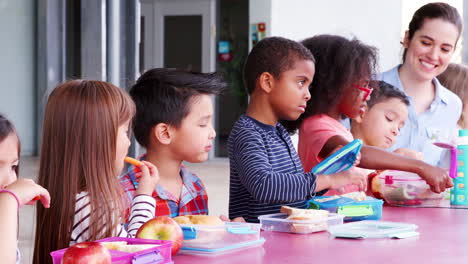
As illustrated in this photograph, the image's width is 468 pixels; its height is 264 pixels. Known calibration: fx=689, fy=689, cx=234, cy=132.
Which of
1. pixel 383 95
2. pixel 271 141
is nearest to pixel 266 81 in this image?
pixel 271 141

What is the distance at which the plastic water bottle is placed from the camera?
7.00 feet

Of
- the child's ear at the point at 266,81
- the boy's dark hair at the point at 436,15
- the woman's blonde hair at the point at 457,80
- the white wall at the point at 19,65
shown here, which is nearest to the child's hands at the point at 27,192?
the child's ear at the point at 266,81

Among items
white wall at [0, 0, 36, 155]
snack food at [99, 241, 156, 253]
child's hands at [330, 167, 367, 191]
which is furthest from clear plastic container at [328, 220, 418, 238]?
white wall at [0, 0, 36, 155]

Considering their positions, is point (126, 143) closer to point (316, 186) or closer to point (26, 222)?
point (316, 186)

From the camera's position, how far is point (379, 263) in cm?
129

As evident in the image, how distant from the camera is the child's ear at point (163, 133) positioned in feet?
6.23

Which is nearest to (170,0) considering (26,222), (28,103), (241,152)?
(28,103)

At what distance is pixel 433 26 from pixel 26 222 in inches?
133

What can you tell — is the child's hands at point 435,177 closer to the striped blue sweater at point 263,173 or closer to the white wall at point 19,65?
the striped blue sweater at point 263,173

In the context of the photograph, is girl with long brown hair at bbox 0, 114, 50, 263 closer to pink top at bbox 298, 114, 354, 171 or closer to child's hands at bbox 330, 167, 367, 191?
child's hands at bbox 330, 167, 367, 191

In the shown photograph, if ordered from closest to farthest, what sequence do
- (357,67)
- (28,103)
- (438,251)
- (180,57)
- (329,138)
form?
(438,251) < (329,138) < (357,67) < (28,103) < (180,57)

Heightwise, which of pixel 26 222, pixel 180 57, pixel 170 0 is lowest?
pixel 26 222

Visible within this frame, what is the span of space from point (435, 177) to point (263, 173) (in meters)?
0.61

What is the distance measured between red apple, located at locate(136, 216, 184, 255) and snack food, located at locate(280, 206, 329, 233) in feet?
1.22
